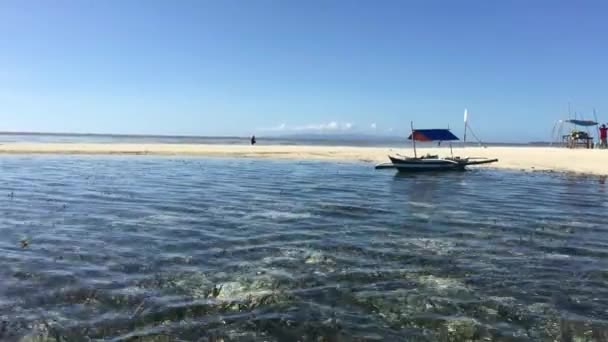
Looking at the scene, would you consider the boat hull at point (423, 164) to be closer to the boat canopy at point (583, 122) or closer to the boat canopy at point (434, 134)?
the boat canopy at point (434, 134)

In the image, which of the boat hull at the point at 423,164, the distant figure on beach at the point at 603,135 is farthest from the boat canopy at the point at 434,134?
the distant figure on beach at the point at 603,135

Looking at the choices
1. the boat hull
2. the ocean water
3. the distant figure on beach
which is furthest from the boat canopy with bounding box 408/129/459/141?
the distant figure on beach

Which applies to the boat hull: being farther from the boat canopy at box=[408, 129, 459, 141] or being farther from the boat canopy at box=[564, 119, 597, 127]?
the boat canopy at box=[564, 119, 597, 127]

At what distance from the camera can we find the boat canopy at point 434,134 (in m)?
42.3

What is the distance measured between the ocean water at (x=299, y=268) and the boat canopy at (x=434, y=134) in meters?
18.9

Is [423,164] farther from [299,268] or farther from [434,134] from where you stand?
[299,268]

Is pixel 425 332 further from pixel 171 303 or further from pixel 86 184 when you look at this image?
pixel 86 184

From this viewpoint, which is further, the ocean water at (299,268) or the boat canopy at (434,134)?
the boat canopy at (434,134)

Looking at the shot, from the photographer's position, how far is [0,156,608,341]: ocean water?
8273mm

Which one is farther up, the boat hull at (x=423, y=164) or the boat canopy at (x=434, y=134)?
the boat canopy at (x=434, y=134)

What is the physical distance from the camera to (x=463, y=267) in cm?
1180

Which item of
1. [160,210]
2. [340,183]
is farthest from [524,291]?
[340,183]

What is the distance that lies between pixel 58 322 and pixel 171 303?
1.93 m

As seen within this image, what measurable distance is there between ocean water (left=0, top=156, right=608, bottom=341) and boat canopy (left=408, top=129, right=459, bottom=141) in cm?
1894
